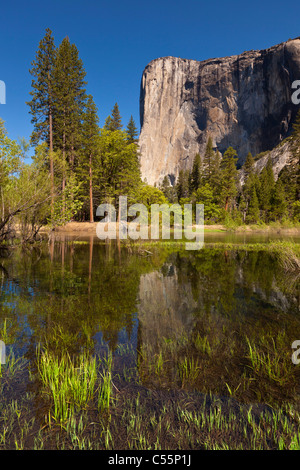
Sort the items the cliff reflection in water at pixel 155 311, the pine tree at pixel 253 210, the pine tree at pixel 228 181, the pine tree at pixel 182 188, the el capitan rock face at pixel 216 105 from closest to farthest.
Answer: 1. the cliff reflection in water at pixel 155 311
2. the pine tree at pixel 253 210
3. the pine tree at pixel 228 181
4. the pine tree at pixel 182 188
5. the el capitan rock face at pixel 216 105

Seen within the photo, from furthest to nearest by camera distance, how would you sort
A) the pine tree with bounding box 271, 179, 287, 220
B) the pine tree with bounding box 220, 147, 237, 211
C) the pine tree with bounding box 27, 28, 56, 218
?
the pine tree with bounding box 220, 147, 237, 211 < the pine tree with bounding box 271, 179, 287, 220 < the pine tree with bounding box 27, 28, 56, 218

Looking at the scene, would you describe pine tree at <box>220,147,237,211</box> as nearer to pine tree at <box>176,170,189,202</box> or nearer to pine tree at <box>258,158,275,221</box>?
pine tree at <box>258,158,275,221</box>

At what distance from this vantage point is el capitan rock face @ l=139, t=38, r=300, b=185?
105188 millimetres

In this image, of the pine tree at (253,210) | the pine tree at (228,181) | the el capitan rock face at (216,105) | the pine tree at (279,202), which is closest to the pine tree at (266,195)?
the pine tree at (279,202)

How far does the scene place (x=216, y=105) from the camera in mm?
132375

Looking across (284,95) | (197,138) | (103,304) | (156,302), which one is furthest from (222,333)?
(197,138)

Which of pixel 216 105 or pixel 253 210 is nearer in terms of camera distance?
pixel 253 210

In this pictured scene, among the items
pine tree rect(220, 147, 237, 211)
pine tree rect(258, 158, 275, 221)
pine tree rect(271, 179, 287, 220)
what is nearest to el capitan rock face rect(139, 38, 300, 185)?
pine tree rect(258, 158, 275, 221)

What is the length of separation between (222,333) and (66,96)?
3541 cm

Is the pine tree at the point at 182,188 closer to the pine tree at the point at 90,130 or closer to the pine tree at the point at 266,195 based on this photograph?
the pine tree at the point at 266,195

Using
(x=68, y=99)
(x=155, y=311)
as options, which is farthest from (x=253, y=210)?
(x=155, y=311)

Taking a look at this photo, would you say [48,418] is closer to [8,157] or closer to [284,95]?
[8,157]

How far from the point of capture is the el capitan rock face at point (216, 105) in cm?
10519

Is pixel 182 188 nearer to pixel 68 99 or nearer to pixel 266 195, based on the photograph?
pixel 266 195
